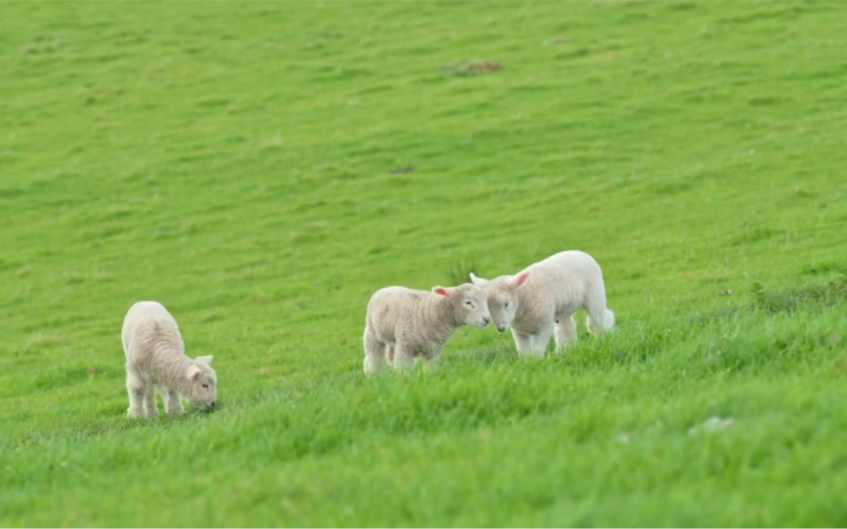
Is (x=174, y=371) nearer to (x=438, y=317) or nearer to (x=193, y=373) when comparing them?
(x=193, y=373)

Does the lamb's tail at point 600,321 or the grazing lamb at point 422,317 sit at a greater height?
the grazing lamb at point 422,317

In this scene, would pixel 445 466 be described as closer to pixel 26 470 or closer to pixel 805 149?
pixel 26 470

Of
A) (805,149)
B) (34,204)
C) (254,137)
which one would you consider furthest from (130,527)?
(254,137)

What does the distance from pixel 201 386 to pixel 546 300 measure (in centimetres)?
349

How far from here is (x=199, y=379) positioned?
11477 mm

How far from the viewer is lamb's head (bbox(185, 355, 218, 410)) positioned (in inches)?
451

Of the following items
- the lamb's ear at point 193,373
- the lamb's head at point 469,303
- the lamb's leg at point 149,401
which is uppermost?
the lamb's head at point 469,303

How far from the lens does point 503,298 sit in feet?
33.9

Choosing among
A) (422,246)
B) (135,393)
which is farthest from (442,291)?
(422,246)

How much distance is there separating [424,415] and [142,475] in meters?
1.67

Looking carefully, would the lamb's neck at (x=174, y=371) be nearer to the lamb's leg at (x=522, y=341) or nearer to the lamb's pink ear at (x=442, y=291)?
the lamb's pink ear at (x=442, y=291)

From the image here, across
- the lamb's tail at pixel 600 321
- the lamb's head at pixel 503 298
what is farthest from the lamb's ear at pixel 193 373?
the lamb's tail at pixel 600 321

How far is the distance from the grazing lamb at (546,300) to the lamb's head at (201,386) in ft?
9.18

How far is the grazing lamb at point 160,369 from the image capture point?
1155 cm
